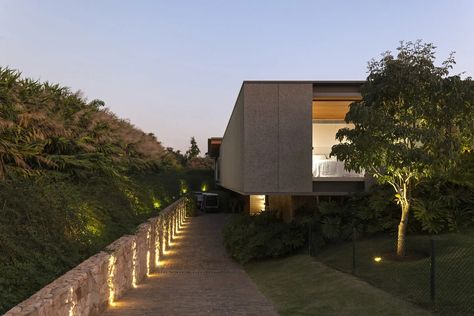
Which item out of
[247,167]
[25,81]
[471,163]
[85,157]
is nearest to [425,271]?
[471,163]

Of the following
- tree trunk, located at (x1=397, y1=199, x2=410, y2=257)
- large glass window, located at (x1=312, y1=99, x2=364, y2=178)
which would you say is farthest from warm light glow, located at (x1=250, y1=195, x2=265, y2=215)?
tree trunk, located at (x1=397, y1=199, x2=410, y2=257)

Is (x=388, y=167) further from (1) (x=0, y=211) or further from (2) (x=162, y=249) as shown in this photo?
(2) (x=162, y=249)

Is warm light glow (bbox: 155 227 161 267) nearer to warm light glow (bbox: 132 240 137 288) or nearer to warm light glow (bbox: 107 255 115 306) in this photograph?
warm light glow (bbox: 132 240 137 288)

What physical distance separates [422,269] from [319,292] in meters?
2.65

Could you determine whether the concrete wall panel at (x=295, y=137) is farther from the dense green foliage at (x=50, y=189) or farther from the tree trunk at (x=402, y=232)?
the dense green foliage at (x=50, y=189)

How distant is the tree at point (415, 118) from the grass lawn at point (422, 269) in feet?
7.18

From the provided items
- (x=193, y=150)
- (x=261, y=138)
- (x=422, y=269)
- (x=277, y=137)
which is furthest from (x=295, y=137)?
(x=193, y=150)

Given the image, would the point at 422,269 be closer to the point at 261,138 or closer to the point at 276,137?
the point at 276,137

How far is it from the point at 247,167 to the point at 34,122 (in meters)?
7.15

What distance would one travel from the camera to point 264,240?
714 inches

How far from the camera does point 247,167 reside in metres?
16.9

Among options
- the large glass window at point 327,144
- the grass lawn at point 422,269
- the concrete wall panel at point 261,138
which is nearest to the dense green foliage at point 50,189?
the concrete wall panel at point 261,138

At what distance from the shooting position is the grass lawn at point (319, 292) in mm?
9617

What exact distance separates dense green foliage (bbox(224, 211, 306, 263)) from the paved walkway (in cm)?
74
